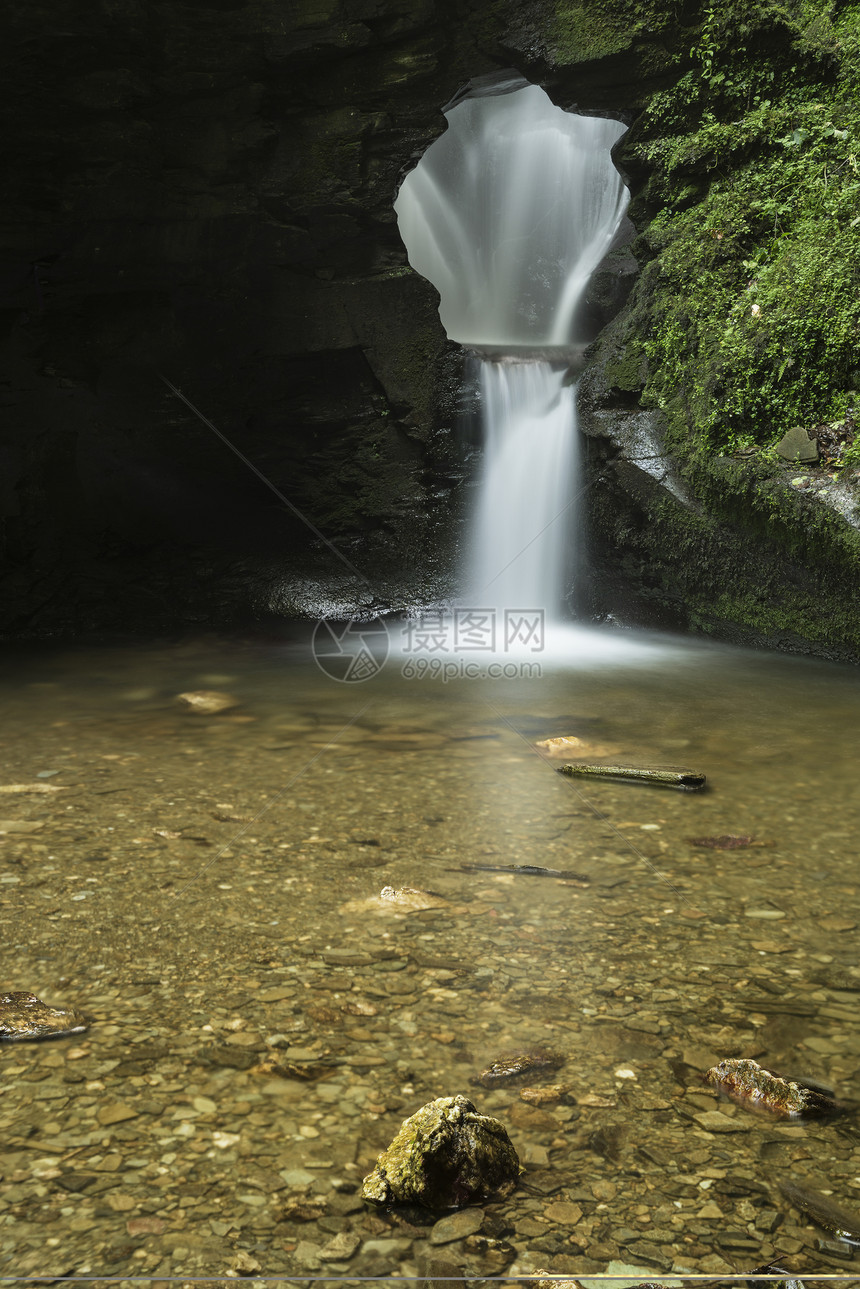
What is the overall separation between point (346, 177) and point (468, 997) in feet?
30.2

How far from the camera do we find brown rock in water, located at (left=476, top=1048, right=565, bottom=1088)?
2223 mm

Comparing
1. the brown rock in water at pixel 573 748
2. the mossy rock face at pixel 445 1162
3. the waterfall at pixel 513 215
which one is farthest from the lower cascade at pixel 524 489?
the mossy rock face at pixel 445 1162

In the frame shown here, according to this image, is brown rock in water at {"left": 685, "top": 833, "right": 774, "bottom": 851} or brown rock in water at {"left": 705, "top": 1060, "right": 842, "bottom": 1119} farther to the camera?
brown rock in water at {"left": 685, "top": 833, "right": 774, "bottom": 851}

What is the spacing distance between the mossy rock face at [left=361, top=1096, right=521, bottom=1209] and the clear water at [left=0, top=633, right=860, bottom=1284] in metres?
0.04

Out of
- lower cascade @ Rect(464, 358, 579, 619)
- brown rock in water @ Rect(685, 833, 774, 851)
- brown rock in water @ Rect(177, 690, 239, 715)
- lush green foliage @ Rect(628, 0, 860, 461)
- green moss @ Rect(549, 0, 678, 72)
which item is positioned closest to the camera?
brown rock in water @ Rect(685, 833, 774, 851)

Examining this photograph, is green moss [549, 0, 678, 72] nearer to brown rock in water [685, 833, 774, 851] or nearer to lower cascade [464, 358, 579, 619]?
lower cascade [464, 358, 579, 619]

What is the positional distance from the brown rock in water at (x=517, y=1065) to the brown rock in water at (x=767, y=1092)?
0.39m

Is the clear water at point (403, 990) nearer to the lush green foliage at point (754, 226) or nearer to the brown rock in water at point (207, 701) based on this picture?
the brown rock in water at point (207, 701)

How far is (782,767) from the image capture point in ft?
15.5

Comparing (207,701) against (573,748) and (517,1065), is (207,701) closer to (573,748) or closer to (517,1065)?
(573,748)

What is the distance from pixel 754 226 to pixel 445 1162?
8864 mm

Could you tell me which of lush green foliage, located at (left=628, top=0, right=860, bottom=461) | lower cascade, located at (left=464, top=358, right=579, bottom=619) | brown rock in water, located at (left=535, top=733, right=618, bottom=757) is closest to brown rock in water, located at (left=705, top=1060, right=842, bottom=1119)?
brown rock in water, located at (left=535, top=733, right=618, bottom=757)

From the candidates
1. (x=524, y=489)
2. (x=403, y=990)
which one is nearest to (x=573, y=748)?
(x=403, y=990)

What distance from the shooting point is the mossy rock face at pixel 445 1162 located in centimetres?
182
